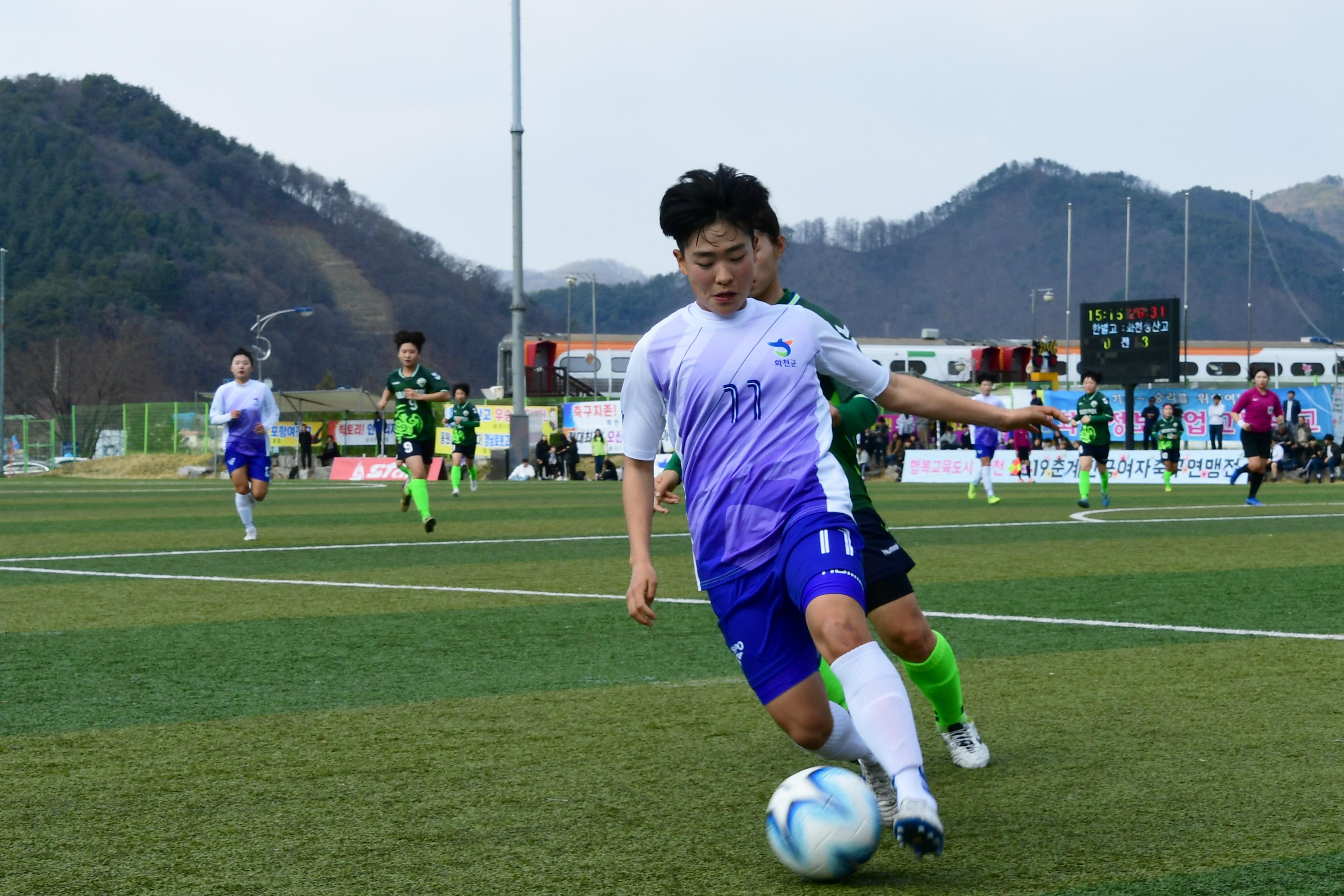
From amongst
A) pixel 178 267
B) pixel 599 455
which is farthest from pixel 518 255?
pixel 178 267

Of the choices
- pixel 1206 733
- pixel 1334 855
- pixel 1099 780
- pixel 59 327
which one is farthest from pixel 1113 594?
pixel 59 327

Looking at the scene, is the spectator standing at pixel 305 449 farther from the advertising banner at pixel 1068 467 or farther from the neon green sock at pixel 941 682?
the neon green sock at pixel 941 682

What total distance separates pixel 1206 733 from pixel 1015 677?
4.55ft

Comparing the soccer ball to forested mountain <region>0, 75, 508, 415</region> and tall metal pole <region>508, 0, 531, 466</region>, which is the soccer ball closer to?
tall metal pole <region>508, 0, 531, 466</region>

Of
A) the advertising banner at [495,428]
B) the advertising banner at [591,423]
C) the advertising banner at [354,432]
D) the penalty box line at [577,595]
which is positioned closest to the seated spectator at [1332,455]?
Answer: the advertising banner at [591,423]

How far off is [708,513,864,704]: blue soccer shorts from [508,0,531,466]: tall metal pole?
111 feet

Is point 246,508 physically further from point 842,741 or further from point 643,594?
point 842,741

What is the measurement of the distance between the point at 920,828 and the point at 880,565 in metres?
1.32

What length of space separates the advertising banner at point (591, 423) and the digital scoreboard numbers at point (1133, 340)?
13683 millimetres

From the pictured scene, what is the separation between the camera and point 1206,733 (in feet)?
17.1

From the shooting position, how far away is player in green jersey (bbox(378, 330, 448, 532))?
53.8ft

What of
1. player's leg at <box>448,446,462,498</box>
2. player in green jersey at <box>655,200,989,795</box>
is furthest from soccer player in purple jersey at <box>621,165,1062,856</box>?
player's leg at <box>448,446,462,498</box>

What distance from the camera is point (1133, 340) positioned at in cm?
3716

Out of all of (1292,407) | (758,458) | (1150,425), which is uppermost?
(1292,407)
